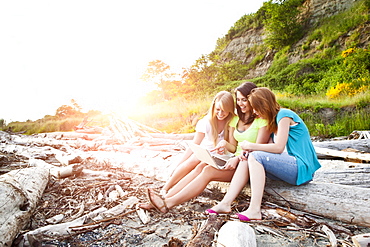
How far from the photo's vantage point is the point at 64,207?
2799 mm

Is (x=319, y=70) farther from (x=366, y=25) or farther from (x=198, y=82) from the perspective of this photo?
(x=198, y=82)

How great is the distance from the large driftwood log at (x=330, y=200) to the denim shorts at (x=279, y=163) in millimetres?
182

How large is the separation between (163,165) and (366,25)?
18.0 m

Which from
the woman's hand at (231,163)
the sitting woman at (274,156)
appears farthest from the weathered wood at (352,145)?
the woman's hand at (231,163)

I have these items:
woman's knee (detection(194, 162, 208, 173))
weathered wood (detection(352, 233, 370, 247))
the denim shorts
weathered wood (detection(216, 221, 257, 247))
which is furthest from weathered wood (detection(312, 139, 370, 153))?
weathered wood (detection(216, 221, 257, 247))

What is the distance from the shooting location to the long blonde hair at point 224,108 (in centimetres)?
294

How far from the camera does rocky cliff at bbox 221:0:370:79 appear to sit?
16281mm

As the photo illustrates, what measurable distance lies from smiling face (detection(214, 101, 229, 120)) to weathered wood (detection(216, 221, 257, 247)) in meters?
1.50

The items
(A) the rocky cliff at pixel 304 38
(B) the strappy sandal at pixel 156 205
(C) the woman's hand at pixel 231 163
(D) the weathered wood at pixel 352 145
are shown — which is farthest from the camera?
(A) the rocky cliff at pixel 304 38

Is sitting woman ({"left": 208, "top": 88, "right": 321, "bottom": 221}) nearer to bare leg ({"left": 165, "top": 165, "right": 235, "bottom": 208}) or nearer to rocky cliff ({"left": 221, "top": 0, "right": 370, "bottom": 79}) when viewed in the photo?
bare leg ({"left": 165, "top": 165, "right": 235, "bottom": 208})

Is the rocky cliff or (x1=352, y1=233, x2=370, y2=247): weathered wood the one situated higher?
the rocky cliff

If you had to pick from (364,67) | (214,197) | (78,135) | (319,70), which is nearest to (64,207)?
→ (214,197)

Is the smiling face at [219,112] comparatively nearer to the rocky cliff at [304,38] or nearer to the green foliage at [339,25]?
the green foliage at [339,25]

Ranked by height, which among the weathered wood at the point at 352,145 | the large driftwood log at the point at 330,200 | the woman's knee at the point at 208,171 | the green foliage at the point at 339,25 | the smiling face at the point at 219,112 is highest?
the green foliage at the point at 339,25
